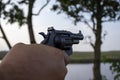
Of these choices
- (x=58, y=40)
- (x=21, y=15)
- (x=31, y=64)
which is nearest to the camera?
(x=31, y=64)

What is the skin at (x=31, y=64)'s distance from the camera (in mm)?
1001

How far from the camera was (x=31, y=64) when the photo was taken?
103 centimetres

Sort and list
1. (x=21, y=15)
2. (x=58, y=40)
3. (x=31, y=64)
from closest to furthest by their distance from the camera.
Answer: (x=31, y=64)
(x=58, y=40)
(x=21, y=15)

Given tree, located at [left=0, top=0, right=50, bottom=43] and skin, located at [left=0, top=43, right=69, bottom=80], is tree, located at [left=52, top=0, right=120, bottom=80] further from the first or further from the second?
skin, located at [left=0, top=43, right=69, bottom=80]

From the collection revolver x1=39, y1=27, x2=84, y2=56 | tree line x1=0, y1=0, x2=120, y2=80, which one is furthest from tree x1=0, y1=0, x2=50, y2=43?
revolver x1=39, y1=27, x2=84, y2=56

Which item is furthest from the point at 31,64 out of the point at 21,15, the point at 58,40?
the point at 21,15

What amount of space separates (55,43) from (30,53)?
438 mm

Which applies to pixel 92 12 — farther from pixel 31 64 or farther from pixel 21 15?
pixel 31 64

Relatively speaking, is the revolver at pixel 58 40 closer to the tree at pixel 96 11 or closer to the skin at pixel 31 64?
the skin at pixel 31 64

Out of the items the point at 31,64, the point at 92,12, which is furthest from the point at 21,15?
the point at 31,64

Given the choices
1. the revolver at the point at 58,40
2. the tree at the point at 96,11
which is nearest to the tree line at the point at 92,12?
the tree at the point at 96,11

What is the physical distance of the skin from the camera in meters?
1.00

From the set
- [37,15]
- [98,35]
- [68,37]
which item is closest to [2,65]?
[68,37]

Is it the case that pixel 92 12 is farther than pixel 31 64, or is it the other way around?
pixel 92 12
